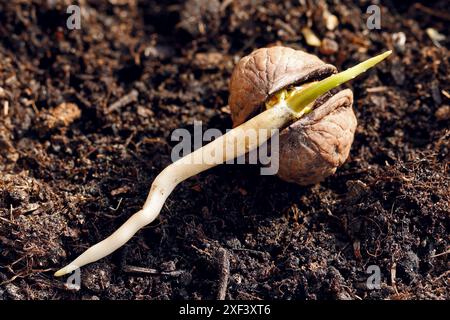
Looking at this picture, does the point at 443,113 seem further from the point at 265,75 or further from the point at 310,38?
the point at 265,75

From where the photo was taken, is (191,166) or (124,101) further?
(124,101)

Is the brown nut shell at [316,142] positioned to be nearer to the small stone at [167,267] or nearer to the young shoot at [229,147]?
the young shoot at [229,147]

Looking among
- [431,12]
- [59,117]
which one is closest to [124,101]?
[59,117]

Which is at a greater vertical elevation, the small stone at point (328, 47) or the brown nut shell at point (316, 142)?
the small stone at point (328, 47)

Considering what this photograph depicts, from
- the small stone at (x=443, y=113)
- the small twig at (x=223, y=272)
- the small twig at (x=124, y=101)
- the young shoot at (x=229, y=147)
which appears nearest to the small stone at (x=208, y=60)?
the small twig at (x=124, y=101)

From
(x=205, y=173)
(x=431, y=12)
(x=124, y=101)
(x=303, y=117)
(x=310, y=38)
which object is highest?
(x=431, y=12)
